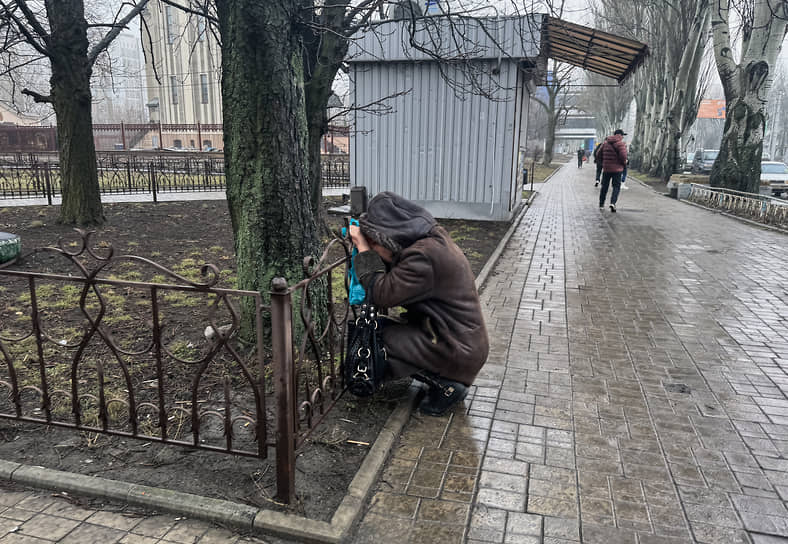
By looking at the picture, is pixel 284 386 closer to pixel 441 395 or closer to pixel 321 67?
pixel 441 395

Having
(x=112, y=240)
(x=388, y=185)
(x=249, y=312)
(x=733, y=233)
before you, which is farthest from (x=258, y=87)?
(x=733, y=233)

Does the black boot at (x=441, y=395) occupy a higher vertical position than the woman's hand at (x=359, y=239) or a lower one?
lower

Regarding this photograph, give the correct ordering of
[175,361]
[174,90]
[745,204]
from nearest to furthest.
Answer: [175,361] → [745,204] → [174,90]

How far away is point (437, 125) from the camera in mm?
12703

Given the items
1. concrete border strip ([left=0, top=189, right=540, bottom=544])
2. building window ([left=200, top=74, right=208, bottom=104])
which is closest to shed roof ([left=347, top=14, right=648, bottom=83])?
concrete border strip ([left=0, top=189, right=540, bottom=544])

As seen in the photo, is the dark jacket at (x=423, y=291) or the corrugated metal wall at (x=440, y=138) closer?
the dark jacket at (x=423, y=291)

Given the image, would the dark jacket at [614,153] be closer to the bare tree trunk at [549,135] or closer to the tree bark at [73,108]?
the tree bark at [73,108]

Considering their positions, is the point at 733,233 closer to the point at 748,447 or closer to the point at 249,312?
the point at 748,447

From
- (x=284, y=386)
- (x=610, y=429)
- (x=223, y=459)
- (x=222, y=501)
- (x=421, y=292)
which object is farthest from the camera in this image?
(x=610, y=429)

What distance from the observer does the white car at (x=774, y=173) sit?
2202cm

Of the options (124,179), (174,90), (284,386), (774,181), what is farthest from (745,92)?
(174,90)

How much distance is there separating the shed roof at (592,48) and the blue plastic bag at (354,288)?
7.49 m

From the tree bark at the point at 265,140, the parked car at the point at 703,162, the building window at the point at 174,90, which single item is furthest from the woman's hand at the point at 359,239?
the building window at the point at 174,90

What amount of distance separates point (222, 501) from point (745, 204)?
15.3m
